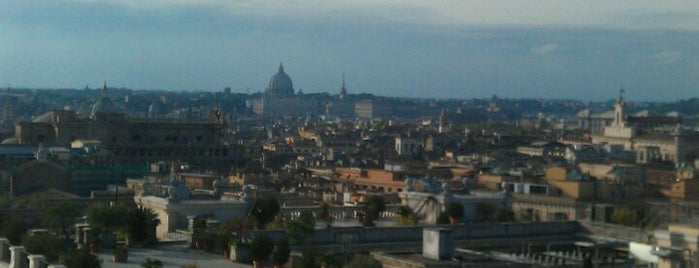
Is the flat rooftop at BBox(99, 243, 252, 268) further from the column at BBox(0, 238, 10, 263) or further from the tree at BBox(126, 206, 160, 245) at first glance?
the column at BBox(0, 238, 10, 263)

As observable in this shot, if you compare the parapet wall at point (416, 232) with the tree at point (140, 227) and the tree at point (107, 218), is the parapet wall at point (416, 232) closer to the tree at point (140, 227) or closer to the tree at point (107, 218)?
the tree at point (140, 227)

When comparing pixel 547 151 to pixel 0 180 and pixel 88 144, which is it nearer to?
pixel 88 144

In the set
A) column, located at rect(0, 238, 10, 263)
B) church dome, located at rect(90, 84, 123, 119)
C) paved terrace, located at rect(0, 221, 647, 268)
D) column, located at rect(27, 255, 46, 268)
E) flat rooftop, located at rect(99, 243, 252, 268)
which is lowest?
flat rooftop, located at rect(99, 243, 252, 268)

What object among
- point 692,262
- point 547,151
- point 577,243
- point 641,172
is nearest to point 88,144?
point 641,172

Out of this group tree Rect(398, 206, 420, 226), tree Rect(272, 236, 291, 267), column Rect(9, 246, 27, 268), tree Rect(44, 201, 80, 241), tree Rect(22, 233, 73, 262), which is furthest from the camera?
tree Rect(398, 206, 420, 226)

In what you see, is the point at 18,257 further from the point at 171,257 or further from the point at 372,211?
the point at 372,211

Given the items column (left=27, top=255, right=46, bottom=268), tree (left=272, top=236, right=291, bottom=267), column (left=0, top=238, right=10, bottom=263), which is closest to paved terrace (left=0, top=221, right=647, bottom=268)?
tree (left=272, top=236, right=291, bottom=267)

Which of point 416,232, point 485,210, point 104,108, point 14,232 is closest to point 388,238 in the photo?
point 416,232
